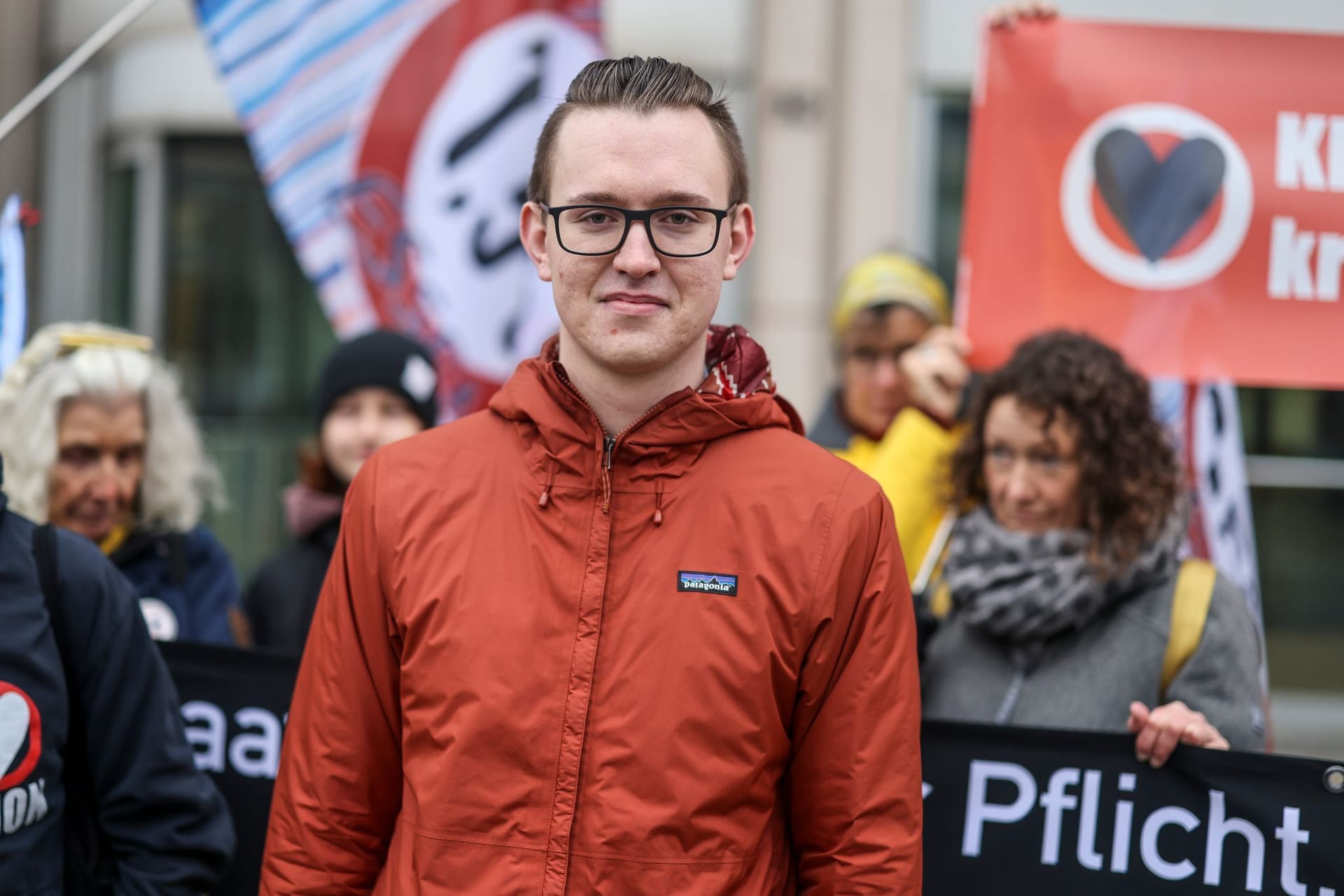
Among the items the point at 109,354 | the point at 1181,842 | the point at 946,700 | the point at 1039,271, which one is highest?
the point at 1039,271

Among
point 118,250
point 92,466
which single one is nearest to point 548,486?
point 92,466

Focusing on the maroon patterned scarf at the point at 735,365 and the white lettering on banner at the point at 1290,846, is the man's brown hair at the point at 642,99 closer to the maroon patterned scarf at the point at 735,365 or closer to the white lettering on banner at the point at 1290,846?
the maroon patterned scarf at the point at 735,365

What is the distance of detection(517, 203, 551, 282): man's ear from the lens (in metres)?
2.07

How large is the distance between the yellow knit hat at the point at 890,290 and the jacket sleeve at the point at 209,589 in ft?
6.15

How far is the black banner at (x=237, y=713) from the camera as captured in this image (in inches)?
120

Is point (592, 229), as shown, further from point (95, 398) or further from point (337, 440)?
point (337, 440)

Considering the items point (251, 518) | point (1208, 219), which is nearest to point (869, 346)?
point (1208, 219)

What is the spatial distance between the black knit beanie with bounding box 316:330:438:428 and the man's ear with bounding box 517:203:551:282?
1.64 m

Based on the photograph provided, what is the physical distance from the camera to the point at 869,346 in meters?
4.17

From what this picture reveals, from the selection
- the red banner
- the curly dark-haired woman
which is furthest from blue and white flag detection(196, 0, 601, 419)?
the curly dark-haired woman

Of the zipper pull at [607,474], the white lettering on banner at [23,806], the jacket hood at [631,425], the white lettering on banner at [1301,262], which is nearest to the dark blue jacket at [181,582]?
the white lettering on banner at [23,806]

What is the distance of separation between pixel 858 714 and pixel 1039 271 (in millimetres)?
2035

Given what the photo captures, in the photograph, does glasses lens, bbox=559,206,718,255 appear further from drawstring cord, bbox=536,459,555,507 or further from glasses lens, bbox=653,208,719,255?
drawstring cord, bbox=536,459,555,507

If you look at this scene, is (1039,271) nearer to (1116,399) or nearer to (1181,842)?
(1116,399)
